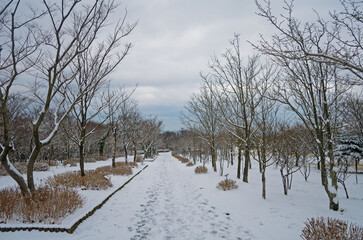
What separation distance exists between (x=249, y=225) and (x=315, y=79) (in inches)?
199

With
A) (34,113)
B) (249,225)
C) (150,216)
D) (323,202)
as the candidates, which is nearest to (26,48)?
(150,216)

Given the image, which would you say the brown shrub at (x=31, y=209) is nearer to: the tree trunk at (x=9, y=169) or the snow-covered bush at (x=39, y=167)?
the tree trunk at (x=9, y=169)

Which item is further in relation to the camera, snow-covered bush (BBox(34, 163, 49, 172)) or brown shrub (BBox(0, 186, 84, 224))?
snow-covered bush (BBox(34, 163, 49, 172))

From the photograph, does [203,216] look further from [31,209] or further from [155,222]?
[31,209]

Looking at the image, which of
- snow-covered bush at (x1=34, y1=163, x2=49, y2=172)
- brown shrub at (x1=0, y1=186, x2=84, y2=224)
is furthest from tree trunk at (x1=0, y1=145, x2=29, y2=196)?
snow-covered bush at (x1=34, y1=163, x2=49, y2=172)

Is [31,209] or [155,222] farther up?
[31,209]

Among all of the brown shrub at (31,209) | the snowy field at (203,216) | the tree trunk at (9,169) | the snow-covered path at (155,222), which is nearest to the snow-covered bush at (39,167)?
the snowy field at (203,216)

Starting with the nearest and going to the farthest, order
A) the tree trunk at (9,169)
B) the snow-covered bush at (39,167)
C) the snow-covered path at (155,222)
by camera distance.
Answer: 1. the snow-covered path at (155,222)
2. the tree trunk at (9,169)
3. the snow-covered bush at (39,167)

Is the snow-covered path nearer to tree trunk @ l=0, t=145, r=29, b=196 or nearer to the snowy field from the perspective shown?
the snowy field

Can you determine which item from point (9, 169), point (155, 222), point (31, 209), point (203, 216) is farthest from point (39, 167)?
point (203, 216)

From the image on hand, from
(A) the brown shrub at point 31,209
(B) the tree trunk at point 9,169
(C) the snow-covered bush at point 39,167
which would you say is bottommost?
(C) the snow-covered bush at point 39,167

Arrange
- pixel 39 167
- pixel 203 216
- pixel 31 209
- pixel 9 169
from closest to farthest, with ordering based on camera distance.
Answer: pixel 31 209
pixel 9 169
pixel 203 216
pixel 39 167

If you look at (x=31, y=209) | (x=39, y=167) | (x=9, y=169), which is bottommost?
(x=39, y=167)

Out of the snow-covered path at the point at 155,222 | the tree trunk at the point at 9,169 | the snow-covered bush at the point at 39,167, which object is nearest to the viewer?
the snow-covered path at the point at 155,222
